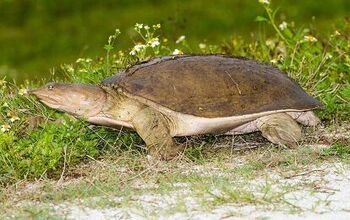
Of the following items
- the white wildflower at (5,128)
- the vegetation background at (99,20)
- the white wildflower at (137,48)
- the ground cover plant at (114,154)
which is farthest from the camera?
the vegetation background at (99,20)

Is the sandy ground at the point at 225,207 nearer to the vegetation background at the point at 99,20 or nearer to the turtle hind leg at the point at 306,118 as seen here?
the turtle hind leg at the point at 306,118

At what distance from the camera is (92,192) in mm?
5484

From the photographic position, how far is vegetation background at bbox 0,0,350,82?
20234 millimetres

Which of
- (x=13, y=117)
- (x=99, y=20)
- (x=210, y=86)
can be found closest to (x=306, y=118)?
(x=210, y=86)

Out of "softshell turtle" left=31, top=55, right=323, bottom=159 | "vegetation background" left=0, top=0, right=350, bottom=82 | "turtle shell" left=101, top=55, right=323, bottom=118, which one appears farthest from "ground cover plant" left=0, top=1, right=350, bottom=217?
"vegetation background" left=0, top=0, right=350, bottom=82

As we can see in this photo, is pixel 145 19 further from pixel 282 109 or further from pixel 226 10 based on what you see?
pixel 282 109

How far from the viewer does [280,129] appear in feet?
21.1

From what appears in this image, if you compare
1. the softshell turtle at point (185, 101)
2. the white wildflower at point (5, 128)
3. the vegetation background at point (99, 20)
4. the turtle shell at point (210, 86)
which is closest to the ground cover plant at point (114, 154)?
the white wildflower at point (5, 128)

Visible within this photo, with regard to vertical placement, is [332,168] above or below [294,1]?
above

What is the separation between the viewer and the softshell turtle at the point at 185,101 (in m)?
6.30

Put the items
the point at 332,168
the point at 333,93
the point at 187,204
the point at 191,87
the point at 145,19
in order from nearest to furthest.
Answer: the point at 187,204 < the point at 332,168 < the point at 191,87 < the point at 333,93 < the point at 145,19

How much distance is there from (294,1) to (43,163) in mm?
17658

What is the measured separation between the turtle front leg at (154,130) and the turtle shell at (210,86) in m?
0.17

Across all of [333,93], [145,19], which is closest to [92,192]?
[333,93]
